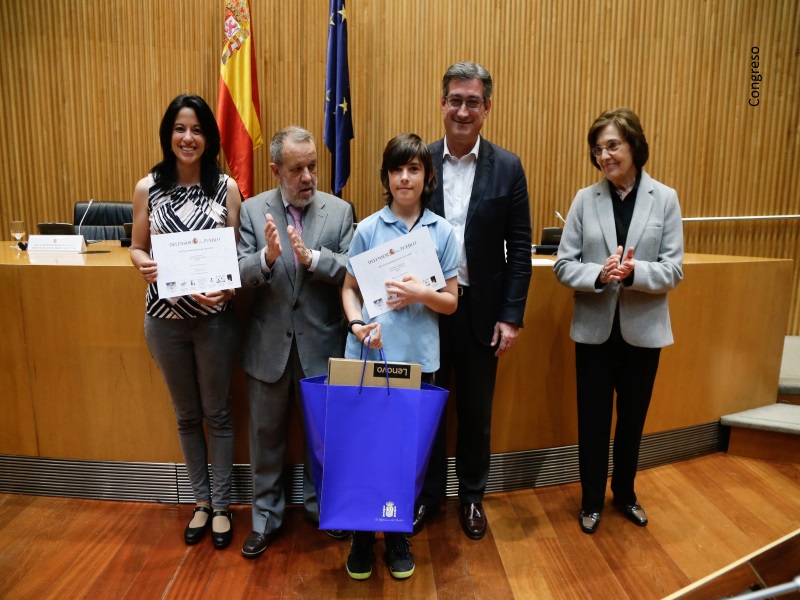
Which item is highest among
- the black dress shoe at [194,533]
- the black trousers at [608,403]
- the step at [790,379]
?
the black trousers at [608,403]

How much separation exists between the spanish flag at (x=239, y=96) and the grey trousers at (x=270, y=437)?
2.92 meters

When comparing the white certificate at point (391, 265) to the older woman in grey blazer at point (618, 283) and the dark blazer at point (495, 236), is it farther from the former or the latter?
the older woman in grey blazer at point (618, 283)

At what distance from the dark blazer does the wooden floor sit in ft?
2.57

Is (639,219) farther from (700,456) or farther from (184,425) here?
(184,425)

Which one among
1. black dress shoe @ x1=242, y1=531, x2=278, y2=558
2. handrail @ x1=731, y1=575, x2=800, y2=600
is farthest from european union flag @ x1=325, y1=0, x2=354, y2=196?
handrail @ x1=731, y1=575, x2=800, y2=600

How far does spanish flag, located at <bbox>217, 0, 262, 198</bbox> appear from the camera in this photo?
14.1 ft

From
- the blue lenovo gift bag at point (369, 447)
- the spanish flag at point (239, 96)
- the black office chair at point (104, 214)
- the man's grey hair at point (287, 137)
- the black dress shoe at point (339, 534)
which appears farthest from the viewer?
the spanish flag at point (239, 96)

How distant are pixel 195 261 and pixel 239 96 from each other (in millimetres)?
3136

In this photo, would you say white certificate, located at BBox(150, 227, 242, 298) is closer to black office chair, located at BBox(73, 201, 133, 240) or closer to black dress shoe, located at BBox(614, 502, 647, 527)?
black dress shoe, located at BBox(614, 502, 647, 527)

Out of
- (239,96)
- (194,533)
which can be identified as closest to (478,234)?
(194,533)

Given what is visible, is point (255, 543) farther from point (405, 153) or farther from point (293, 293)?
point (405, 153)

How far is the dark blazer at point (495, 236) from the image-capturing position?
1892mm

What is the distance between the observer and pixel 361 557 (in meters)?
1.82

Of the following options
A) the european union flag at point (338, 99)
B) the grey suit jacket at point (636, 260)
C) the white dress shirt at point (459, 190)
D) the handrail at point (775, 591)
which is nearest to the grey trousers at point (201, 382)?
the white dress shirt at point (459, 190)
